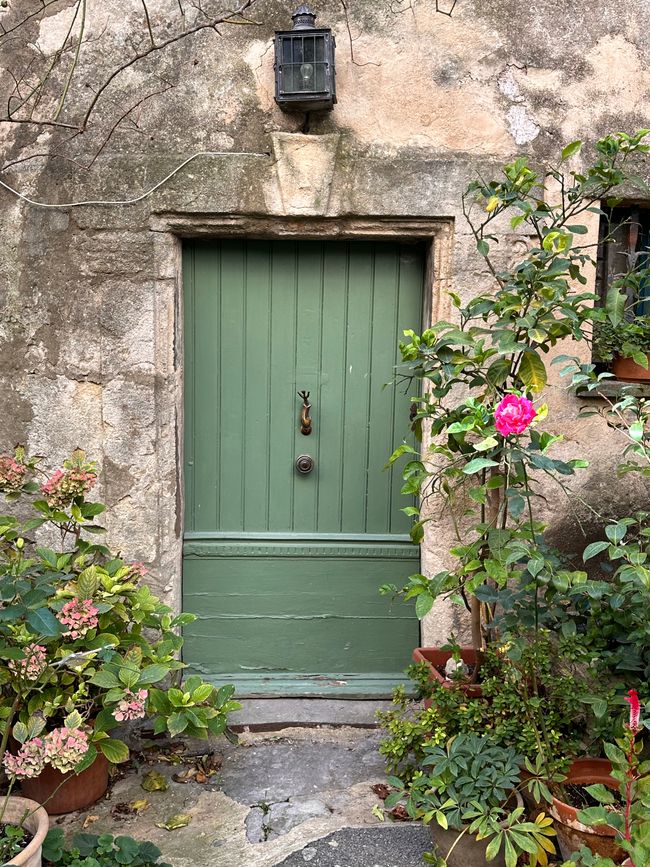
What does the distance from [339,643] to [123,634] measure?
1.13 metres

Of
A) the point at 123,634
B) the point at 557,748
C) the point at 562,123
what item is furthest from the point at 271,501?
the point at 562,123

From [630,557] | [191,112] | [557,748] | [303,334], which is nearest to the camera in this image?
[630,557]

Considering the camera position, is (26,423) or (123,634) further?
(26,423)

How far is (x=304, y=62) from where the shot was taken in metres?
2.98

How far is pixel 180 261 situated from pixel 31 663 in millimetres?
1773

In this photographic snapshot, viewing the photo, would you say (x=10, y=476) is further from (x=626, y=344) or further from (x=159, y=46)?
(x=626, y=344)

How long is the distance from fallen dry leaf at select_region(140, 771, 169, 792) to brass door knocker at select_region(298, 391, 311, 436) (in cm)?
153

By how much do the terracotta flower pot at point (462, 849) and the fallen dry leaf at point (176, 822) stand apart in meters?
0.90

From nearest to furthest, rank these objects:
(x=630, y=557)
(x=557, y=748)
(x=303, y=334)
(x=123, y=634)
A: (x=630, y=557) → (x=557, y=748) → (x=123, y=634) → (x=303, y=334)

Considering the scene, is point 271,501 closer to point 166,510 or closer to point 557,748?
point 166,510

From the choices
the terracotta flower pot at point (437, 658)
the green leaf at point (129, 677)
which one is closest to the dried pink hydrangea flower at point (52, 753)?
the green leaf at point (129, 677)

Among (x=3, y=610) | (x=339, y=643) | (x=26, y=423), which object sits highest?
(x=26, y=423)

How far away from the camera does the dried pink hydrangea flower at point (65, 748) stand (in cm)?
214

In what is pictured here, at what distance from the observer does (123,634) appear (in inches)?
109
